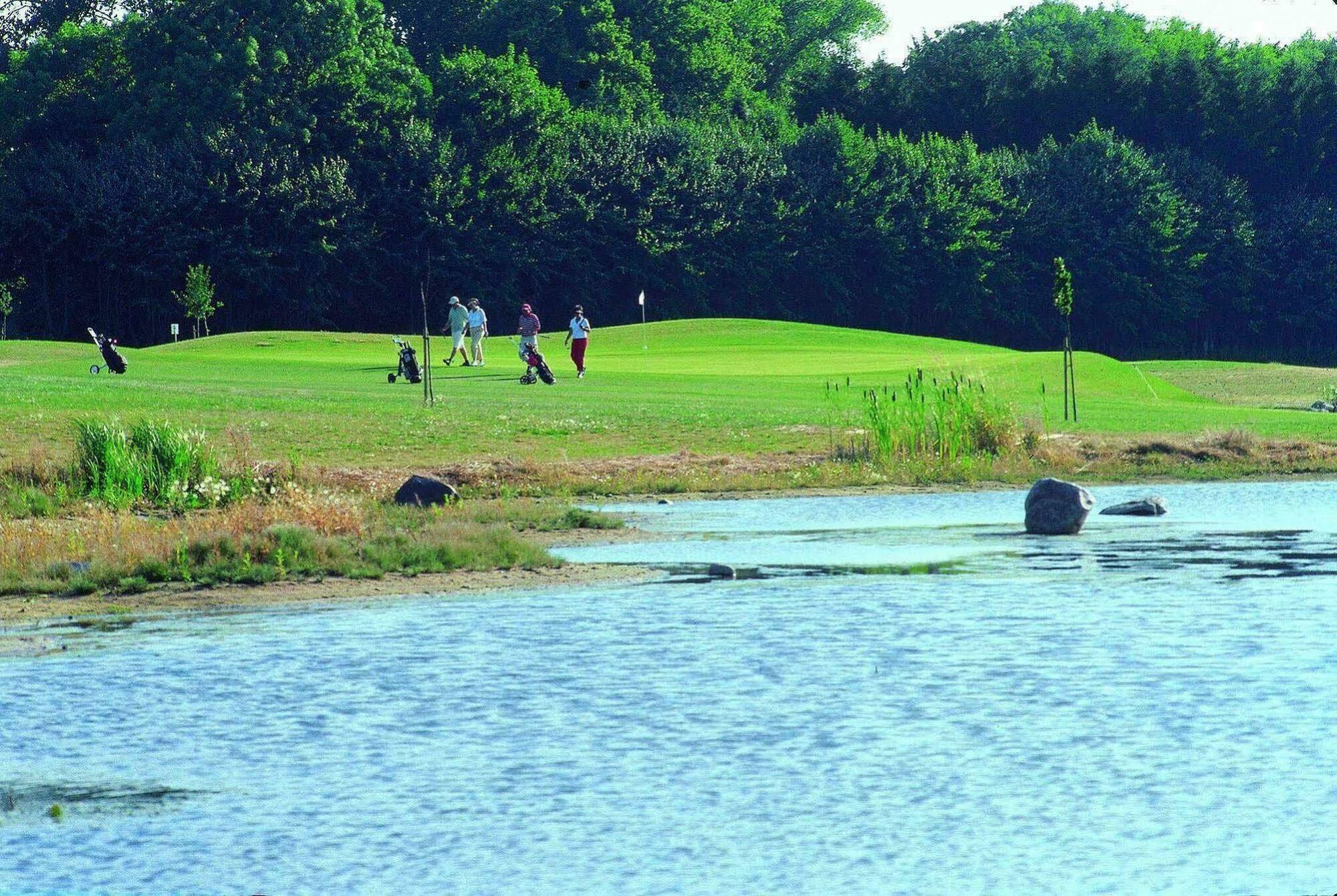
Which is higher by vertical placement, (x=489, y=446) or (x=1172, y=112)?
(x=1172, y=112)

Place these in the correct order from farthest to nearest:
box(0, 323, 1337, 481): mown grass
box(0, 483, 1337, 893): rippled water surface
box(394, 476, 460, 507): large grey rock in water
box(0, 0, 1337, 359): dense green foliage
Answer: box(0, 0, 1337, 359): dense green foliage, box(0, 323, 1337, 481): mown grass, box(394, 476, 460, 507): large grey rock in water, box(0, 483, 1337, 893): rippled water surface

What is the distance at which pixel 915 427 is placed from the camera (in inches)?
1372

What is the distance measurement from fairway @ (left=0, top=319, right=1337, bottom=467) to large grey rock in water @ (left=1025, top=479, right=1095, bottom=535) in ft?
34.1

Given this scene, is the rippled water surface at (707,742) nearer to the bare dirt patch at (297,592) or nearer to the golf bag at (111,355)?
the bare dirt patch at (297,592)

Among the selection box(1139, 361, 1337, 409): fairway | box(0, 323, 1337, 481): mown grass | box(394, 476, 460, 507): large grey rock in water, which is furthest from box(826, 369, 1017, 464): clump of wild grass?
box(1139, 361, 1337, 409): fairway

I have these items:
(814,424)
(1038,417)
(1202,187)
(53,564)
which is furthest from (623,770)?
(1202,187)

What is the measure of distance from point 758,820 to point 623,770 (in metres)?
1.38

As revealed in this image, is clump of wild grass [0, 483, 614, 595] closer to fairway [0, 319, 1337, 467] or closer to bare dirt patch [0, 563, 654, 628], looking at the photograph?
bare dirt patch [0, 563, 654, 628]

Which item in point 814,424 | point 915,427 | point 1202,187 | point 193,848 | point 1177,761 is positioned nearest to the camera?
point 193,848

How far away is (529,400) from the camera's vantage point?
43.6 meters

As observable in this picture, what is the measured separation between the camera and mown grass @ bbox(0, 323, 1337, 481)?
35.6 metres

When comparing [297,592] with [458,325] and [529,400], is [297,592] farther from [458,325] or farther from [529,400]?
[458,325]

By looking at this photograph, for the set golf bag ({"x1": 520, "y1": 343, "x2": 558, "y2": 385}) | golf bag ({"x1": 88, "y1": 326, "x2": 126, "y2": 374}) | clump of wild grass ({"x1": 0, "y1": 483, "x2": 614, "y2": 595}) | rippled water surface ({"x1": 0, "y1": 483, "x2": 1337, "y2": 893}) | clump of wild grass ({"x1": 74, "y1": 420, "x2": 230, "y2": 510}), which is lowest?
rippled water surface ({"x1": 0, "y1": 483, "x2": 1337, "y2": 893})

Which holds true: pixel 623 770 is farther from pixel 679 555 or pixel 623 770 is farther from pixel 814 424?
pixel 814 424
